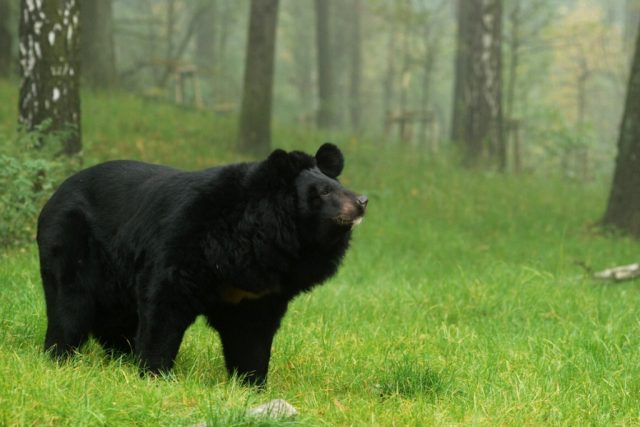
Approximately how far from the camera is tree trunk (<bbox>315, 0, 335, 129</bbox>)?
25.2 m

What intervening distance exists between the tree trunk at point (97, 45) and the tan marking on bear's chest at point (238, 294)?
44.0ft

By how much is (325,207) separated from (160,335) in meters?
1.15

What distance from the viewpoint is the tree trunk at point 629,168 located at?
12320mm

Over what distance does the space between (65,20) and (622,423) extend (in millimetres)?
7429

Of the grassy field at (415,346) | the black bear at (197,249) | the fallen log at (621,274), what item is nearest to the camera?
the grassy field at (415,346)

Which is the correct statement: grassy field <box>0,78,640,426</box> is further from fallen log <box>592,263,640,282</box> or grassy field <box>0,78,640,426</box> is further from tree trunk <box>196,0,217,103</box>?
tree trunk <box>196,0,217,103</box>

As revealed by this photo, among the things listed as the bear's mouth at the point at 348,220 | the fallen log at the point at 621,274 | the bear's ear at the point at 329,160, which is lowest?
the fallen log at the point at 621,274

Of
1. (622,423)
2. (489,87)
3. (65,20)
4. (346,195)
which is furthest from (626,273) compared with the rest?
(489,87)

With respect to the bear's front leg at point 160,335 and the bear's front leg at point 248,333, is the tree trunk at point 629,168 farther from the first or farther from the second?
the bear's front leg at point 160,335

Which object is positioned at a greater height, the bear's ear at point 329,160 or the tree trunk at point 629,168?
the bear's ear at point 329,160

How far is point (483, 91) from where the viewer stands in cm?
1778

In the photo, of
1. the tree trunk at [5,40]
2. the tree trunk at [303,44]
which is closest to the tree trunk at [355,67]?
the tree trunk at [303,44]

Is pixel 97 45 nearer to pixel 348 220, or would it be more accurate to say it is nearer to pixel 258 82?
pixel 258 82

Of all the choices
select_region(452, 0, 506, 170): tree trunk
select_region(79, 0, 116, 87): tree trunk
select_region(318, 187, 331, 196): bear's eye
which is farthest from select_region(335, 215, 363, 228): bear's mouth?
select_region(79, 0, 116, 87): tree trunk
